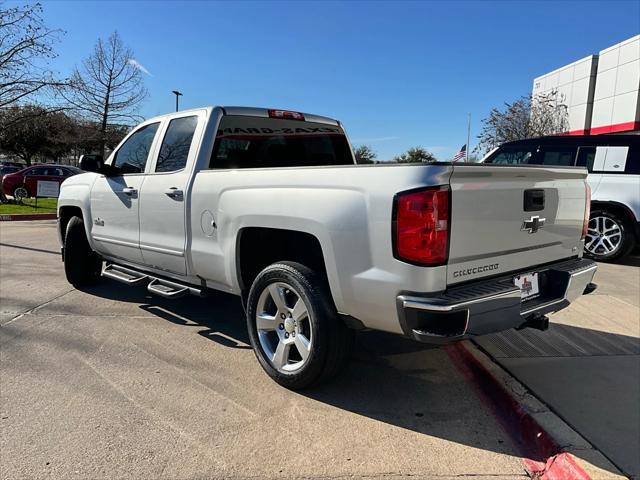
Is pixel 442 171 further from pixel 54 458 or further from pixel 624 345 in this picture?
pixel 624 345

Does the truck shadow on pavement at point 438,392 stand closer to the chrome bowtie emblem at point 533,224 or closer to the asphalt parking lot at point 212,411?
the asphalt parking lot at point 212,411

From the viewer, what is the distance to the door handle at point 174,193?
4.23 metres

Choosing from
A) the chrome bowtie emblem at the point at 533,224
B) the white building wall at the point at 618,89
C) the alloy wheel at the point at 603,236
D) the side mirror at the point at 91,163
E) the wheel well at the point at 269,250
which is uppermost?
the white building wall at the point at 618,89

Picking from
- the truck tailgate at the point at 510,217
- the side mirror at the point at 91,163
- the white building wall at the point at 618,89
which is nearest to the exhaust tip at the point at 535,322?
the truck tailgate at the point at 510,217

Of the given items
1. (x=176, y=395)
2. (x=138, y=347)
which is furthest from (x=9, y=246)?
(x=176, y=395)

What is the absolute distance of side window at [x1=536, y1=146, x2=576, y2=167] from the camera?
8578 millimetres

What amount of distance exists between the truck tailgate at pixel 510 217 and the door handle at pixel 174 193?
244 cm

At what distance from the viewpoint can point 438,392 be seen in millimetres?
3596

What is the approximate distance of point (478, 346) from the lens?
14.1ft

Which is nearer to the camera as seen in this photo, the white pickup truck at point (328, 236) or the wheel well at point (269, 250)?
the white pickup truck at point (328, 236)

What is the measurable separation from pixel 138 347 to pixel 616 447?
3.58 metres

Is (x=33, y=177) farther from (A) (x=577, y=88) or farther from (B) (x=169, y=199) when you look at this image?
(A) (x=577, y=88)

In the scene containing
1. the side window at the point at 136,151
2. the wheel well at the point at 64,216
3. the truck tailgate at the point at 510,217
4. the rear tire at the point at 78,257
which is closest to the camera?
the truck tailgate at the point at 510,217

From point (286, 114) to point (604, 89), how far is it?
25.7 metres
